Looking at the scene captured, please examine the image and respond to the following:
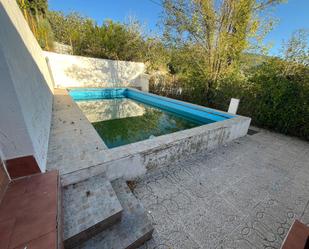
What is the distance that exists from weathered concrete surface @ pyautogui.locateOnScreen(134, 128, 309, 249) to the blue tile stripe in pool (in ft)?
7.11

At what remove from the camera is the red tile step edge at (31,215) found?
990mm

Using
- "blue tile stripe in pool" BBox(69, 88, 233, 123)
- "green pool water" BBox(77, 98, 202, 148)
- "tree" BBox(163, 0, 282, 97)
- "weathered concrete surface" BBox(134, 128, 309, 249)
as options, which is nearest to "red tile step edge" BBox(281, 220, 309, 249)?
"weathered concrete surface" BBox(134, 128, 309, 249)

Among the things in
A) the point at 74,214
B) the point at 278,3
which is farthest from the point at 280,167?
the point at 278,3

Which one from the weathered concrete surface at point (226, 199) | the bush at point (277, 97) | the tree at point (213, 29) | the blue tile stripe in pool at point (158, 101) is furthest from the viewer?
the tree at point (213, 29)

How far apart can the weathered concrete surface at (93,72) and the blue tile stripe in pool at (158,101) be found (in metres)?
1.73

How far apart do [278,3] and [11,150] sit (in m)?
9.39

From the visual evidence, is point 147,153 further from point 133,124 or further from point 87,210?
point 133,124

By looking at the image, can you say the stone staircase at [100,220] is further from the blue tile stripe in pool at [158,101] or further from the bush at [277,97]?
the bush at [277,97]

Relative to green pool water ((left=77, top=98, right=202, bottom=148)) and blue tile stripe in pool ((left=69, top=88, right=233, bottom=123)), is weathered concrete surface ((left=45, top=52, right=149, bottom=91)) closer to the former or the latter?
blue tile stripe in pool ((left=69, top=88, right=233, bottom=123))

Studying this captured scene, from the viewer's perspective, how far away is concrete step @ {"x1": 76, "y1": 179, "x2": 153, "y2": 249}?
4.61 feet

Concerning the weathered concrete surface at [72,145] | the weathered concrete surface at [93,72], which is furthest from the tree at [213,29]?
the weathered concrete surface at [72,145]

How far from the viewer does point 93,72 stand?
10.6 m

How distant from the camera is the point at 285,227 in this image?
1.88m

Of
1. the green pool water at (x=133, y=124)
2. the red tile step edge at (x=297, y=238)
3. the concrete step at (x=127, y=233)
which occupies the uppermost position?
the red tile step edge at (x=297, y=238)
